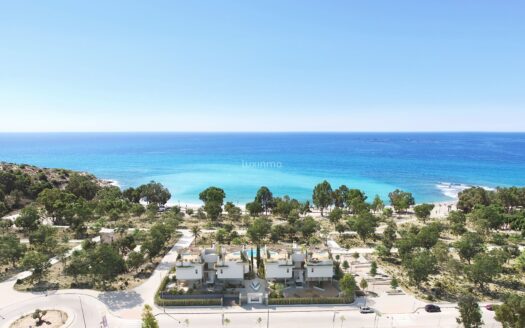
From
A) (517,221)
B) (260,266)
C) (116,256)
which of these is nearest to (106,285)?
(116,256)

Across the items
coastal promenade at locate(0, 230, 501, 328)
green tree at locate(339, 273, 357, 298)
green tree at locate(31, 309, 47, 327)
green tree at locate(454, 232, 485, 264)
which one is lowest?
coastal promenade at locate(0, 230, 501, 328)

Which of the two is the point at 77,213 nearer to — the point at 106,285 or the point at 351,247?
the point at 106,285

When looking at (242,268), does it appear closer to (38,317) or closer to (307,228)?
(307,228)

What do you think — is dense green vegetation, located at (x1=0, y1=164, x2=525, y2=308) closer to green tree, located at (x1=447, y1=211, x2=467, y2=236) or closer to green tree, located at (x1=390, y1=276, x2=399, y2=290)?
green tree, located at (x1=447, y1=211, x2=467, y2=236)

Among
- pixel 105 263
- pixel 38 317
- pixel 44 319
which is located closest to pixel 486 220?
pixel 105 263

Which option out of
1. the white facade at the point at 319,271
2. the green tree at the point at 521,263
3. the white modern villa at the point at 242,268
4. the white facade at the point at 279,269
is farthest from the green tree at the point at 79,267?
the green tree at the point at 521,263

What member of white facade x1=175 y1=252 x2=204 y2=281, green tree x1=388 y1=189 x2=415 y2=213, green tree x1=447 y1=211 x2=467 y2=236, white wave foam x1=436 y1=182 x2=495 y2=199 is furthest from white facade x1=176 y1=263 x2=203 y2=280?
white wave foam x1=436 y1=182 x2=495 y2=199

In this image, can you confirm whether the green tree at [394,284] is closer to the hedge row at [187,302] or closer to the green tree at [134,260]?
the hedge row at [187,302]
